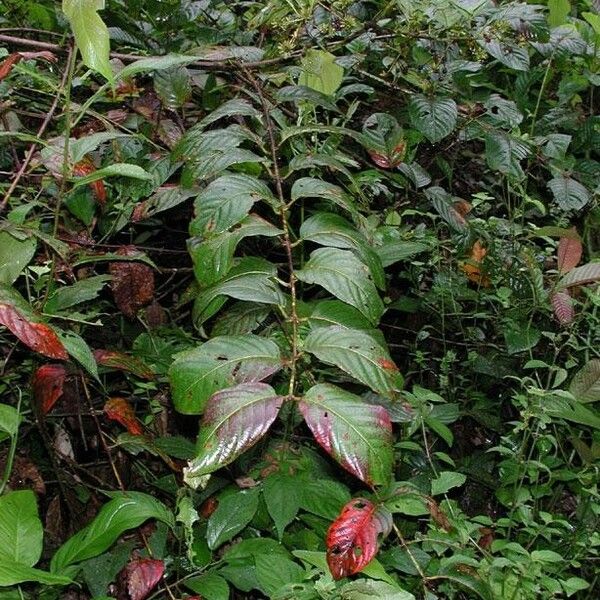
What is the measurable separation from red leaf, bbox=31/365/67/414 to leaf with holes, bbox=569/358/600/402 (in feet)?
3.26

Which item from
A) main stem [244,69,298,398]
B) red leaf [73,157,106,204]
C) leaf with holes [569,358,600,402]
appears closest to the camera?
main stem [244,69,298,398]

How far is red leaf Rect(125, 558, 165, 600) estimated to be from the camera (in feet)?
4.20

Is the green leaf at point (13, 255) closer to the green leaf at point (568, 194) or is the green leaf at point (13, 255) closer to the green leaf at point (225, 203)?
the green leaf at point (225, 203)

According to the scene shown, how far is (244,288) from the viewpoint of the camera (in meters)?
1.12

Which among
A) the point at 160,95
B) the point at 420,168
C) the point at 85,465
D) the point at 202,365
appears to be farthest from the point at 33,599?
the point at 420,168

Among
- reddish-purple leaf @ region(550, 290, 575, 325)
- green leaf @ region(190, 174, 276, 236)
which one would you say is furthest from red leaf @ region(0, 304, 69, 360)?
reddish-purple leaf @ region(550, 290, 575, 325)

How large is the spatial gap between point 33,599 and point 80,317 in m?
0.46

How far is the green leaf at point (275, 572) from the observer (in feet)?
3.93

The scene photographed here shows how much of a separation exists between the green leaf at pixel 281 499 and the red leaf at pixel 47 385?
0.38m

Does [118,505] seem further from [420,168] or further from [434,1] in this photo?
[434,1]

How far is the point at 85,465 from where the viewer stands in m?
1.59

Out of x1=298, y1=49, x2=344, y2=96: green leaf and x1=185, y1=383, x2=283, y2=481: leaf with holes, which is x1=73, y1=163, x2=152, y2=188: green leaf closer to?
x1=185, y1=383, x2=283, y2=481: leaf with holes

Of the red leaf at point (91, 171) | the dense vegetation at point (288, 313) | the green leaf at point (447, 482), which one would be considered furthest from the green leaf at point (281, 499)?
the red leaf at point (91, 171)

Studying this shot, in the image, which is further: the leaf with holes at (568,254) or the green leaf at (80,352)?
the leaf with holes at (568,254)
